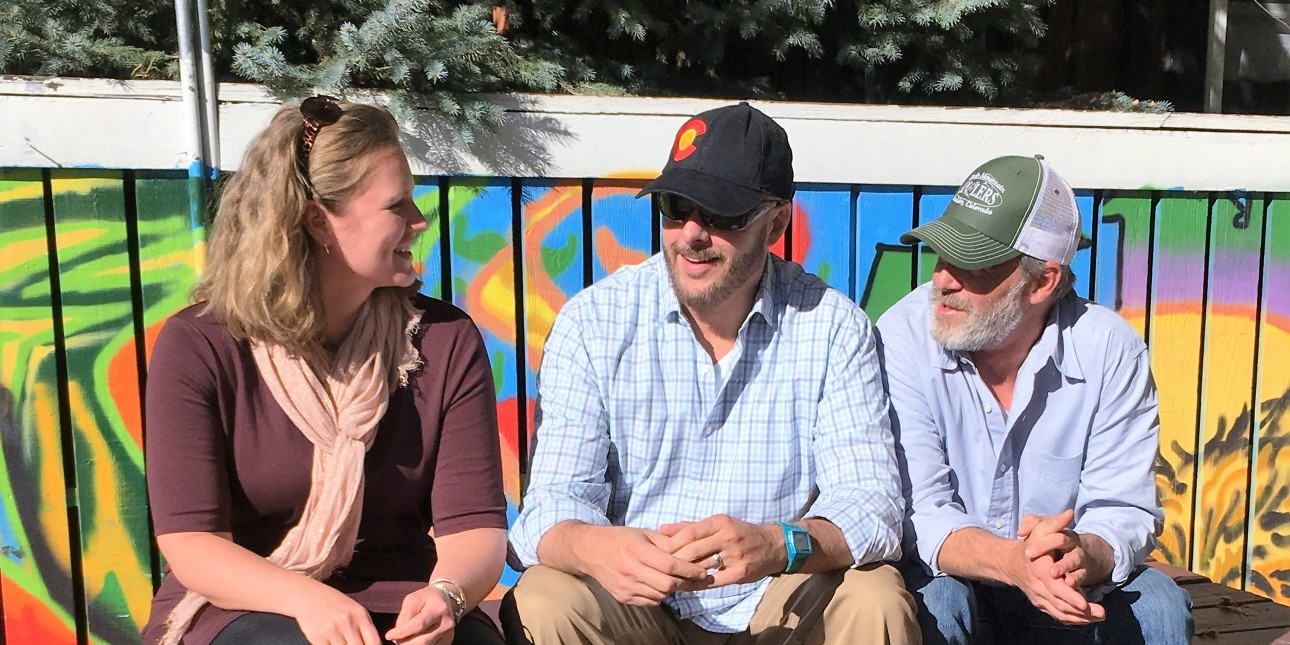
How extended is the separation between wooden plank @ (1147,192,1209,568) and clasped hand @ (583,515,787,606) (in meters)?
1.99

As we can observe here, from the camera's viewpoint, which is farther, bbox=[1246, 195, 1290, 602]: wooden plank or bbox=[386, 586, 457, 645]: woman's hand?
bbox=[1246, 195, 1290, 602]: wooden plank

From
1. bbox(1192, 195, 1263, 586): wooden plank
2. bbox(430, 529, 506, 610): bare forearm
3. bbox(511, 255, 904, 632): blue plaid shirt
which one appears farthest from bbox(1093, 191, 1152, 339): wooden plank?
bbox(430, 529, 506, 610): bare forearm

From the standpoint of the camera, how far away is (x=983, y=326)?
7.59 feet

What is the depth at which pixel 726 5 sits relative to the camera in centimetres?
333

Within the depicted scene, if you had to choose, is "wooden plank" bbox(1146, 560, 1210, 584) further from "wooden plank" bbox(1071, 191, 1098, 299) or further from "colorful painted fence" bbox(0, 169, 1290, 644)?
"wooden plank" bbox(1071, 191, 1098, 299)

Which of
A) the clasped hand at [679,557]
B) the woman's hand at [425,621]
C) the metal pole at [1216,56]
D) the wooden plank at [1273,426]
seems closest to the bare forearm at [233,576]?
the woman's hand at [425,621]

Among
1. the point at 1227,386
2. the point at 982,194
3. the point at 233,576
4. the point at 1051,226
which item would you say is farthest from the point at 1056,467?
the point at 233,576

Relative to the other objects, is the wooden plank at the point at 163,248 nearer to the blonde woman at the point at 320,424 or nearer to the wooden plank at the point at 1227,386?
the blonde woman at the point at 320,424

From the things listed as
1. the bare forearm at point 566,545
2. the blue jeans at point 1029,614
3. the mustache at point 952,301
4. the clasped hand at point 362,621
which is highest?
the mustache at point 952,301

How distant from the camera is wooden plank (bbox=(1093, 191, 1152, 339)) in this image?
10.4ft

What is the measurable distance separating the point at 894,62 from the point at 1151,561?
1895 millimetres

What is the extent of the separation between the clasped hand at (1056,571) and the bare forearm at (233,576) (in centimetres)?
138

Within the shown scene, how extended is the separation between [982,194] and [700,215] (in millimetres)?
730

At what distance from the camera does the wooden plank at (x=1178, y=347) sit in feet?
10.6
